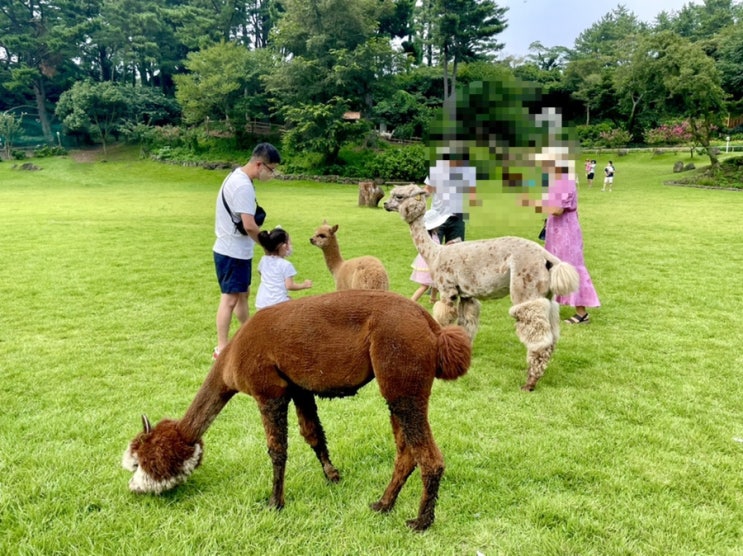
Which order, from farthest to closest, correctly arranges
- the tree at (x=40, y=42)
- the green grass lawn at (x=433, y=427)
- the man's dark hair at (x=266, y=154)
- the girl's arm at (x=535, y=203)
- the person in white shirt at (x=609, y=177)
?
the tree at (x=40, y=42) → the person in white shirt at (x=609, y=177) → the man's dark hair at (x=266, y=154) → the girl's arm at (x=535, y=203) → the green grass lawn at (x=433, y=427)

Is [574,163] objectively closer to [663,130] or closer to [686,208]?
[686,208]

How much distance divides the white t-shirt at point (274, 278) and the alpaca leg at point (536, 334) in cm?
226

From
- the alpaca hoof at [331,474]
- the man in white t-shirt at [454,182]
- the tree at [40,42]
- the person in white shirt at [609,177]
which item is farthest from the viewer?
the tree at [40,42]

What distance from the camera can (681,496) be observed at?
10.6 feet

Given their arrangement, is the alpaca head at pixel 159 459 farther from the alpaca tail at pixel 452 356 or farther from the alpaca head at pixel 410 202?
the alpaca head at pixel 410 202

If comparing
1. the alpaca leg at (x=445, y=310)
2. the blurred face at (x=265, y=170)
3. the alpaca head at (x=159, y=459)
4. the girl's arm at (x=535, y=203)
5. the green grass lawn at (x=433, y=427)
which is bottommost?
the green grass lawn at (x=433, y=427)

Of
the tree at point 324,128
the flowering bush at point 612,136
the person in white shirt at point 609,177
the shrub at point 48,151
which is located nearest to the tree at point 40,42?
the shrub at point 48,151

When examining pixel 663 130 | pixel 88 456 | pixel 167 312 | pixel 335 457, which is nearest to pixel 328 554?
pixel 335 457

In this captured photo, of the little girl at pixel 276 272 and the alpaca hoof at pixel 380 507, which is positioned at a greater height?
the little girl at pixel 276 272

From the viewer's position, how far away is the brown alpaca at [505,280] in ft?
15.5

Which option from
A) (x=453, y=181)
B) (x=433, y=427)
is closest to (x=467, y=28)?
(x=453, y=181)

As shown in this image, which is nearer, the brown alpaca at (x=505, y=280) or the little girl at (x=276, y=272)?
the brown alpaca at (x=505, y=280)

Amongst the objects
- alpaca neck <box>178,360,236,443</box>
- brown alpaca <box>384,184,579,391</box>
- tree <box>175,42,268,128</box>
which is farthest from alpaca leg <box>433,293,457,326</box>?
tree <box>175,42,268,128</box>

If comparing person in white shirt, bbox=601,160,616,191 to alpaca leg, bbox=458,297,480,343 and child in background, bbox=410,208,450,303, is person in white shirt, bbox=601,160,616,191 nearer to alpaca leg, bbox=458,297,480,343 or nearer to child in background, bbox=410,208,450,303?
child in background, bbox=410,208,450,303
